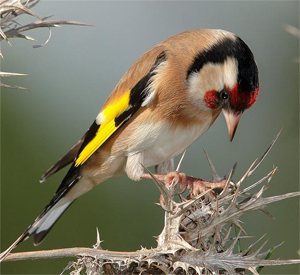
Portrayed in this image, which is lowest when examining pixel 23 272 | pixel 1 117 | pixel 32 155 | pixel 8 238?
pixel 23 272

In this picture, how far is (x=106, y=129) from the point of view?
3037 millimetres

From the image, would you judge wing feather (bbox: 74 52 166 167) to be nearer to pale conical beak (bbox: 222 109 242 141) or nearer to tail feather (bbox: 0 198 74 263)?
tail feather (bbox: 0 198 74 263)

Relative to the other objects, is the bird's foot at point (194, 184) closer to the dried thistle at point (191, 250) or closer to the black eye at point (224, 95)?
the dried thistle at point (191, 250)

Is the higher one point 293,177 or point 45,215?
point 45,215

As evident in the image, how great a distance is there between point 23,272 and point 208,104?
6.78 ft

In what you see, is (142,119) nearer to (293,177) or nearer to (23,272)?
(23,272)

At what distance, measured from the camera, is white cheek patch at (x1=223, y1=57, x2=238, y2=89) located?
2654mm

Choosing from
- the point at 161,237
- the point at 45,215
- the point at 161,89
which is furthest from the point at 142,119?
the point at 161,237

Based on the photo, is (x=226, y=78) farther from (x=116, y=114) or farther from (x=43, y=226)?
(x=43, y=226)

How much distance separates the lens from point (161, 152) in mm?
2938

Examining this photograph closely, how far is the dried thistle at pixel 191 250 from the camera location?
5.79 ft

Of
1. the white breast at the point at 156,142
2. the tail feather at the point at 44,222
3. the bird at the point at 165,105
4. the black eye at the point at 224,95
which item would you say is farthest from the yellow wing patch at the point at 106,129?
the black eye at the point at 224,95

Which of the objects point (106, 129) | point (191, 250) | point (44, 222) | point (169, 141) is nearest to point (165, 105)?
point (169, 141)

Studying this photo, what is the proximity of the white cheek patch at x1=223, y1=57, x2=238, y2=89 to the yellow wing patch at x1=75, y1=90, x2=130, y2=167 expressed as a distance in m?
0.57
